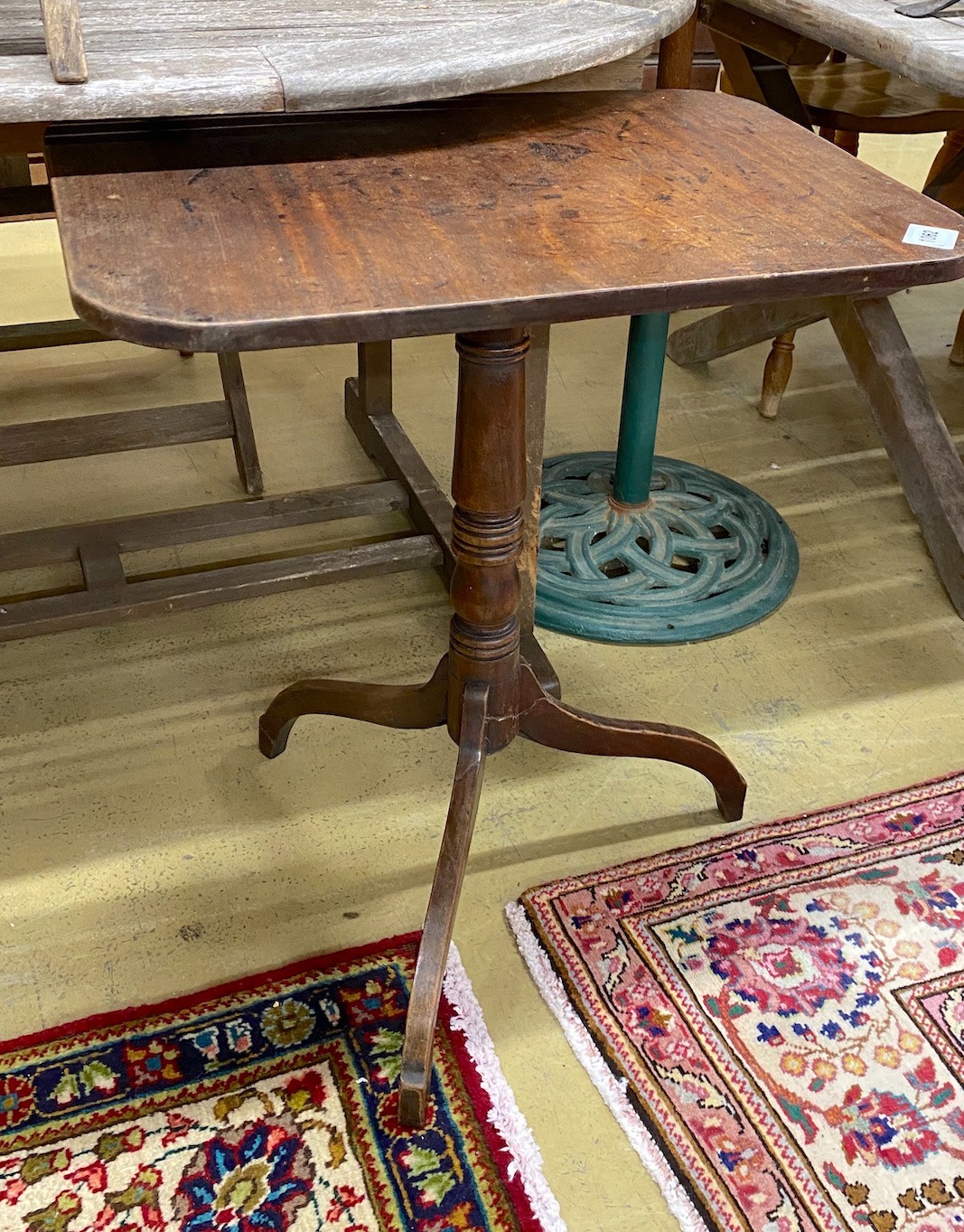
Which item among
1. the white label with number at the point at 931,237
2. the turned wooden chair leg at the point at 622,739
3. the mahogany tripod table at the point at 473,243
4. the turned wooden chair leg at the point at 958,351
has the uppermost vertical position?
the white label with number at the point at 931,237

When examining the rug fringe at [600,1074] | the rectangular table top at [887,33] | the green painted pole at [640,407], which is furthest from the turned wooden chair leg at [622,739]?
the rectangular table top at [887,33]

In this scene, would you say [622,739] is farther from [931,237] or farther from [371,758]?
[931,237]

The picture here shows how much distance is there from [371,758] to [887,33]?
1.24m

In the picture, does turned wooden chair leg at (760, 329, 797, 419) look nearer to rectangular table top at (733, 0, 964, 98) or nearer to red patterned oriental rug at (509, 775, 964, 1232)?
rectangular table top at (733, 0, 964, 98)

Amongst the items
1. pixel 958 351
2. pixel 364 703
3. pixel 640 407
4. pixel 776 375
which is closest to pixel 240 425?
pixel 640 407

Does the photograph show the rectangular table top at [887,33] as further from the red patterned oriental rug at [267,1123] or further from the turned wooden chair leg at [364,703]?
the red patterned oriental rug at [267,1123]

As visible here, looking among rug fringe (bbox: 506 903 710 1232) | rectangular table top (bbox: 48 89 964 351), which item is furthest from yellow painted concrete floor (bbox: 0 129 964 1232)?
rectangular table top (bbox: 48 89 964 351)

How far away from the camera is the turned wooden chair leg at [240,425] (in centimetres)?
219

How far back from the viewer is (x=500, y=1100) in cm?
129

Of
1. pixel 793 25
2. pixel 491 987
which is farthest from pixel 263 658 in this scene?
pixel 793 25

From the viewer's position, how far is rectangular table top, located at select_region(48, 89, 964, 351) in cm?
90

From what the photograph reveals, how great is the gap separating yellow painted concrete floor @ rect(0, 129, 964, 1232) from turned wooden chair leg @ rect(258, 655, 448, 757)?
0.10 metres

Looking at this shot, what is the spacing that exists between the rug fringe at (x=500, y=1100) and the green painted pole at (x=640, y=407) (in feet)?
3.37

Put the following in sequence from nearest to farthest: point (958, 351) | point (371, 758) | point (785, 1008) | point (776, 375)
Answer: point (785, 1008) < point (371, 758) < point (776, 375) < point (958, 351)
